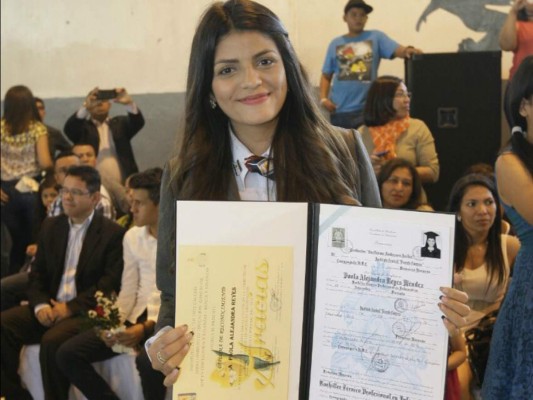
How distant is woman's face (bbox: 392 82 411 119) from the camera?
4.00m

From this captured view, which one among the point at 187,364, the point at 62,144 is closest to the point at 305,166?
the point at 187,364

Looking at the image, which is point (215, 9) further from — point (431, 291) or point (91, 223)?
point (91, 223)

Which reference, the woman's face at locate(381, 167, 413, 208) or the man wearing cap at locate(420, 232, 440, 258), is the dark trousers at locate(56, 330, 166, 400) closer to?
the woman's face at locate(381, 167, 413, 208)

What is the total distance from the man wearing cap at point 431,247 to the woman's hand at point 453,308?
60mm

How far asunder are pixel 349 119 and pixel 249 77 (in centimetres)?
313

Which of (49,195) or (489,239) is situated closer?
(489,239)

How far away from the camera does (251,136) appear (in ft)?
5.04

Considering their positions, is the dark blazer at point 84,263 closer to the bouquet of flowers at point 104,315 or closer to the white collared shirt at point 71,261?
the white collared shirt at point 71,261

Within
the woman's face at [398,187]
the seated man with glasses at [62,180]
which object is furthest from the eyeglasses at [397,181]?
the seated man with glasses at [62,180]

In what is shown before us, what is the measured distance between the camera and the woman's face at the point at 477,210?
10.2 feet

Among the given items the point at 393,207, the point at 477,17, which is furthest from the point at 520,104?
the point at 477,17

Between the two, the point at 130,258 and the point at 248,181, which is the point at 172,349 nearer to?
the point at 248,181

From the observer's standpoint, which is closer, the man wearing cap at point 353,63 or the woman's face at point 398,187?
the woman's face at point 398,187

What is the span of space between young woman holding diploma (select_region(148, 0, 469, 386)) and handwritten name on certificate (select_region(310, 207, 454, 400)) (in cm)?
19
